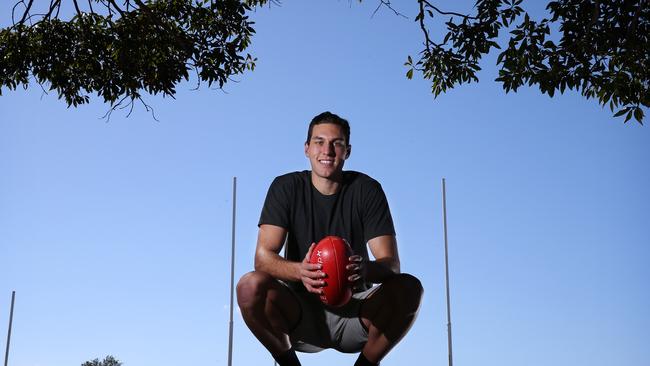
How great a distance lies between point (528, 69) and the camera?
677cm

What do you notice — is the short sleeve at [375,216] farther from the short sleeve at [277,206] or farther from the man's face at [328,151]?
the short sleeve at [277,206]

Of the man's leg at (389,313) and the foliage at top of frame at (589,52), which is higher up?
the foliage at top of frame at (589,52)

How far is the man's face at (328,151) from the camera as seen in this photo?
4148mm

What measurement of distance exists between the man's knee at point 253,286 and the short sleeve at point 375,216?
25.1 inches

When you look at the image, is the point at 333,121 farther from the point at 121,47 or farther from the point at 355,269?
the point at 121,47

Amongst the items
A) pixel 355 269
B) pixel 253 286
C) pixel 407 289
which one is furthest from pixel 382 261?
pixel 253 286

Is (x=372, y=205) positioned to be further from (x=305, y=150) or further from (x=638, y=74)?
(x=638, y=74)

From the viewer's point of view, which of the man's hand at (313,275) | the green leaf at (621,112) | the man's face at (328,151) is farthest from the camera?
the green leaf at (621,112)

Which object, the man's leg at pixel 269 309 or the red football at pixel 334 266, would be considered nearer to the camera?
the red football at pixel 334 266

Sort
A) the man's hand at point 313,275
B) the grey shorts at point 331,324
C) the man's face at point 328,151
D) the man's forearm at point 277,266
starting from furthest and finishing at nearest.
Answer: the man's face at point 328,151 < the grey shorts at point 331,324 < the man's forearm at point 277,266 < the man's hand at point 313,275

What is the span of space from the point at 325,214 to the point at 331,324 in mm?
619

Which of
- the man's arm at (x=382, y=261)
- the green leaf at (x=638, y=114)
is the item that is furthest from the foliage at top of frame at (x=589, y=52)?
the man's arm at (x=382, y=261)

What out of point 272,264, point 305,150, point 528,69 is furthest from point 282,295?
point 528,69

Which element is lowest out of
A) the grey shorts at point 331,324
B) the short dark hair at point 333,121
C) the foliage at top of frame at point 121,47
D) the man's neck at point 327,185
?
the grey shorts at point 331,324
